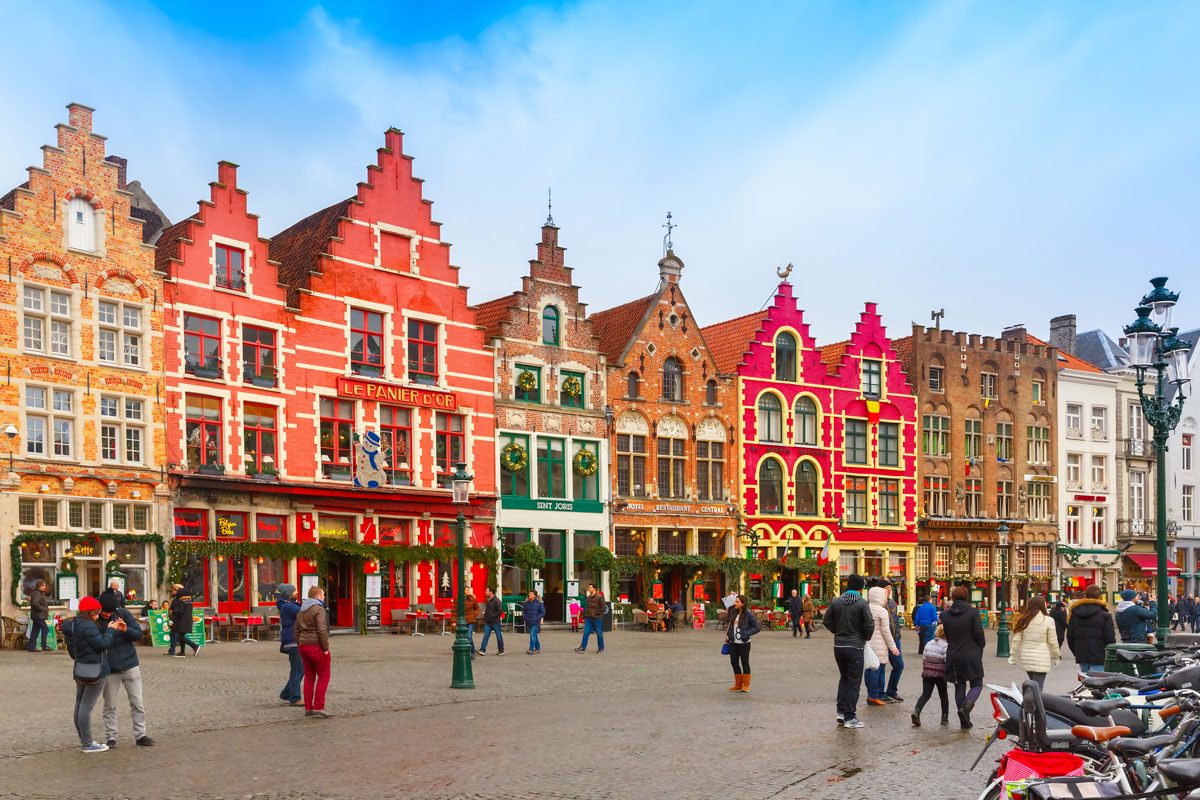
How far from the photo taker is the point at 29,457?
30094 millimetres

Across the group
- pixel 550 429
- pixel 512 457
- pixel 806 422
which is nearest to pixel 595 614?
pixel 512 457

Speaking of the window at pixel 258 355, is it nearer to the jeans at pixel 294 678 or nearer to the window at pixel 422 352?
the window at pixel 422 352

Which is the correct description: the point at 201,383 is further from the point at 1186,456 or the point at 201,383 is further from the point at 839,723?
the point at 1186,456

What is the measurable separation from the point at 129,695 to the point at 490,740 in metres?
3.84

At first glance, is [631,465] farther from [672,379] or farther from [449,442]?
[449,442]

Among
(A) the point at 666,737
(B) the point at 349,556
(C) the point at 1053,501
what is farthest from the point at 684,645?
(C) the point at 1053,501

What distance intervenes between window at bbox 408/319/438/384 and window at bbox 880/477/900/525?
67.2 feet

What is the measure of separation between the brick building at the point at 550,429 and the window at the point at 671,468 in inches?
106

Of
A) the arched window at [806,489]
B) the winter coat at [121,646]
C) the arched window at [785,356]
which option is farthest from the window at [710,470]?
the winter coat at [121,646]

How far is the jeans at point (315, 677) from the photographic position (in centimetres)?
1579

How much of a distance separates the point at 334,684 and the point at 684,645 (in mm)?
13883

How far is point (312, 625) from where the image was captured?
15492mm

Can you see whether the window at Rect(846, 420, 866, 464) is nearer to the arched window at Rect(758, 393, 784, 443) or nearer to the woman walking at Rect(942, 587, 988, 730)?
the arched window at Rect(758, 393, 784, 443)

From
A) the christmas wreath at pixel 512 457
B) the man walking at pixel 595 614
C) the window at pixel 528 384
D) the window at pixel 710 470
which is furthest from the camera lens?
the window at pixel 710 470
